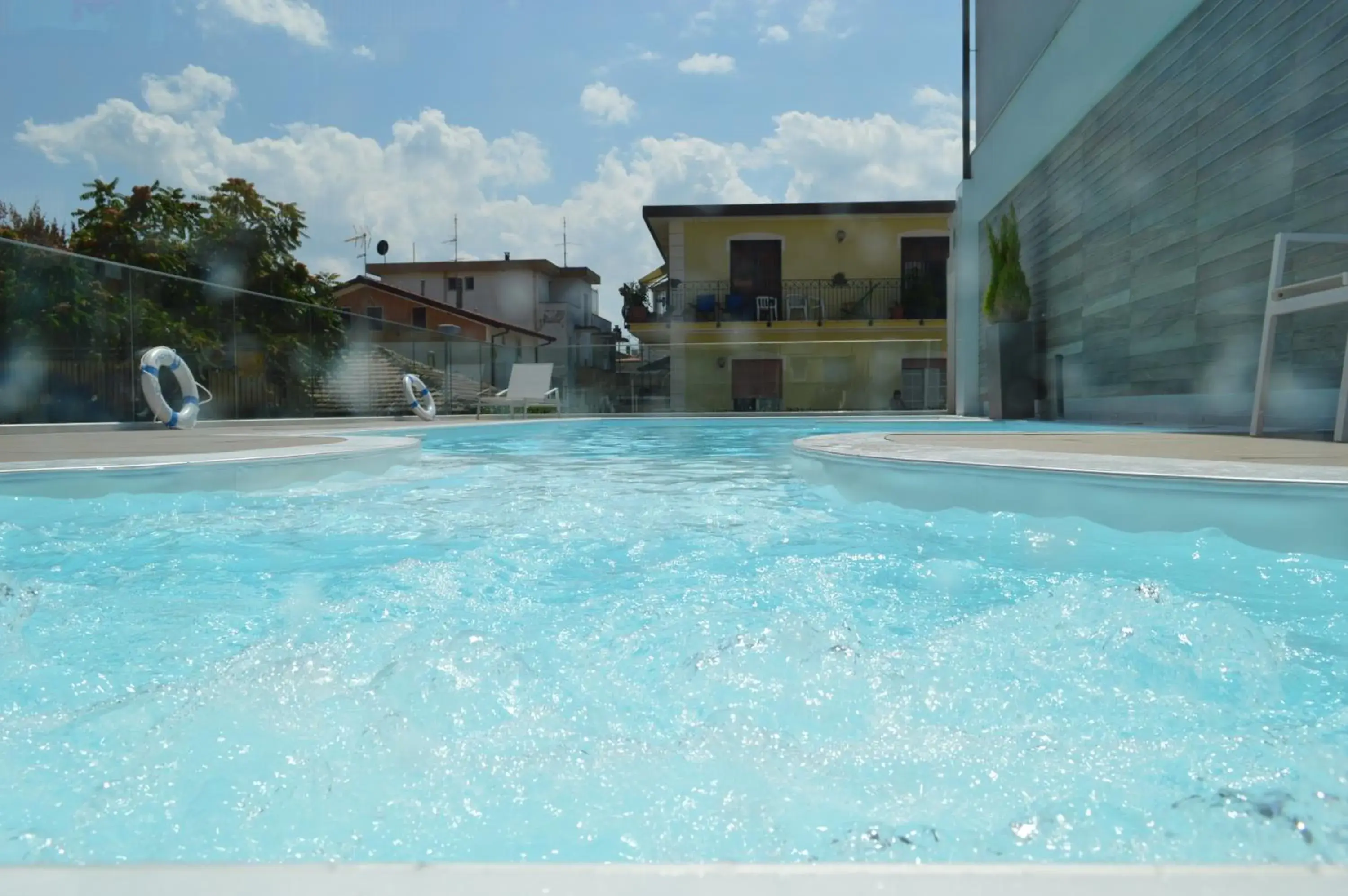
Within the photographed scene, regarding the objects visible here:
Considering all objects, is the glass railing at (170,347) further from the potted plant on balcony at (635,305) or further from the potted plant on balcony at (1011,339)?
the potted plant on balcony at (1011,339)

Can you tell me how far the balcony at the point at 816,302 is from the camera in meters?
21.3

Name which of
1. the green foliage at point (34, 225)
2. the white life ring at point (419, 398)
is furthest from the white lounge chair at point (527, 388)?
the green foliage at point (34, 225)

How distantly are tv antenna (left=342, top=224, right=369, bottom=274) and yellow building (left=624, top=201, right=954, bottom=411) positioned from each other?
1366 cm

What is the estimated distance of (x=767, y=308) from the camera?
21.7 metres

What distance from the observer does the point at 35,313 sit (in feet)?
27.3

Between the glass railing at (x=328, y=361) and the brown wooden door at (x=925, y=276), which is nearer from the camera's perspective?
the glass railing at (x=328, y=361)

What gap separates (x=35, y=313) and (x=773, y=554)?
810cm

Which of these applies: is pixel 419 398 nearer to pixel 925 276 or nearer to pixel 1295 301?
pixel 1295 301

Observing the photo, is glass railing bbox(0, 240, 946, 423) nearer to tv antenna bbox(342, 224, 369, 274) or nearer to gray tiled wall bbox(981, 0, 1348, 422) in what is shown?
gray tiled wall bbox(981, 0, 1348, 422)

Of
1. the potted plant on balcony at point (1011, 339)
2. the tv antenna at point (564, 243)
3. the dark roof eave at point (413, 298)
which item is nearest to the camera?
the potted plant on balcony at point (1011, 339)

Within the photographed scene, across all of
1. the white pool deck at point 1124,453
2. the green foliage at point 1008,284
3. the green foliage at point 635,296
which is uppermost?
the green foliage at point 635,296

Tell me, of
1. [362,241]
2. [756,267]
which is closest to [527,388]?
[756,267]

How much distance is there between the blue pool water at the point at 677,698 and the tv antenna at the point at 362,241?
30.3 metres

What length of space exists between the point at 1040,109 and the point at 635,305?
12836 mm
